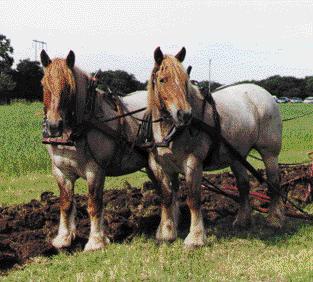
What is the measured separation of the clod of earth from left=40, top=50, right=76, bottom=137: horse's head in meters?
1.51

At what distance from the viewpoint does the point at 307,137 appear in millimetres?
22562

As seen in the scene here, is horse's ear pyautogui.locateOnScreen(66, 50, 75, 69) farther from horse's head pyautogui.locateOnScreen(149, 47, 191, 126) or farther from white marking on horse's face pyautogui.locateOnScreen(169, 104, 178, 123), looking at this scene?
white marking on horse's face pyautogui.locateOnScreen(169, 104, 178, 123)

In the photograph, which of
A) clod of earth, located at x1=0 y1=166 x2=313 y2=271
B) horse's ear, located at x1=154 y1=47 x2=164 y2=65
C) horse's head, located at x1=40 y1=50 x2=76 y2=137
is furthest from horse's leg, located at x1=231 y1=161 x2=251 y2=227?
horse's head, located at x1=40 y1=50 x2=76 y2=137

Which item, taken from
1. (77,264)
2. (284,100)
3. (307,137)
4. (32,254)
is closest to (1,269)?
(32,254)

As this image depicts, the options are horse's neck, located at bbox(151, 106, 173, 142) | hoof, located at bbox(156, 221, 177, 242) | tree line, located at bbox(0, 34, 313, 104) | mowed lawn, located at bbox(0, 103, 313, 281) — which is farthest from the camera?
tree line, located at bbox(0, 34, 313, 104)

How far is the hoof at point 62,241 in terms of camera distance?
6117mm

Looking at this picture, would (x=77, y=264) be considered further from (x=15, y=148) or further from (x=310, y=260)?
(x=15, y=148)

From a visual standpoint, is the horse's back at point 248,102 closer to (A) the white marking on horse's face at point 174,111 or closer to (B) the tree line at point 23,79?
(A) the white marking on horse's face at point 174,111

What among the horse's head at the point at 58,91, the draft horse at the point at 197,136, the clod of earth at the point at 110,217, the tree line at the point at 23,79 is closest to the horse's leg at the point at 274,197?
the draft horse at the point at 197,136

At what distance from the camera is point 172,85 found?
5.56m

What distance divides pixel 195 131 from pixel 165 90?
0.71 metres

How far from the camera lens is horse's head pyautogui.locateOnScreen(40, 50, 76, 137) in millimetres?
5359

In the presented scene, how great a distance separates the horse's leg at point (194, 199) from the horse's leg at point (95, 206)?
969 mm

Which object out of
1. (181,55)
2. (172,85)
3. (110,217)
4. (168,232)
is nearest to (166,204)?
(168,232)
